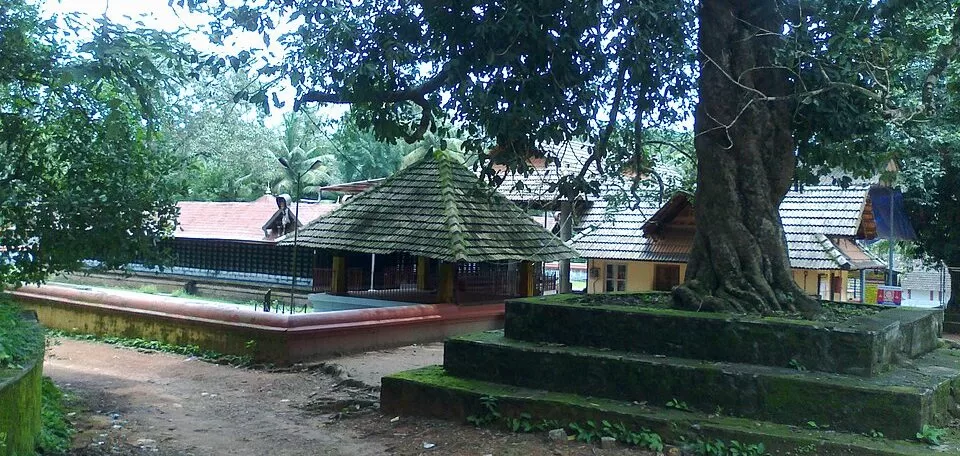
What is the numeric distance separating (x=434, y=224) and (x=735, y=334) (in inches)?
331

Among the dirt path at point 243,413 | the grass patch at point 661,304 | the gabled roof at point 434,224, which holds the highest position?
the gabled roof at point 434,224

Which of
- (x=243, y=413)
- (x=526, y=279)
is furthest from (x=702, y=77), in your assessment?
(x=526, y=279)

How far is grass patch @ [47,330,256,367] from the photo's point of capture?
1137 centimetres

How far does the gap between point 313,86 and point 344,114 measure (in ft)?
4.91

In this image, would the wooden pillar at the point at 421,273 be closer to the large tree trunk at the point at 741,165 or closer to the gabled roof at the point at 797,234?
the gabled roof at the point at 797,234

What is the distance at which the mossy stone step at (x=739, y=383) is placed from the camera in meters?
5.39

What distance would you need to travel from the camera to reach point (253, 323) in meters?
11.5

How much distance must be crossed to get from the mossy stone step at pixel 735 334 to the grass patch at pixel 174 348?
5484 millimetres

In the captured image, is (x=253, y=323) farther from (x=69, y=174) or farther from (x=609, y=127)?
(x=609, y=127)

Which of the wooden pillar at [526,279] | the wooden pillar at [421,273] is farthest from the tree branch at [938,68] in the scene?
the wooden pillar at [421,273]

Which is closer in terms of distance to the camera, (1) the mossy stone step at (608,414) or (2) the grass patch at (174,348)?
(1) the mossy stone step at (608,414)

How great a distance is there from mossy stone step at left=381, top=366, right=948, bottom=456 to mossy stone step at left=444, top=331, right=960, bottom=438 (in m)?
0.10

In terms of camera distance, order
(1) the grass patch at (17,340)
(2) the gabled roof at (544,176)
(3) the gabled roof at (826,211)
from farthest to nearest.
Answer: (3) the gabled roof at (826,211) < (2) the gabled roof at (544,176) < (1) the grass patch at (17,340)

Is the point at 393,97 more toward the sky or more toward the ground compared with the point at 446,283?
more toward the sky
